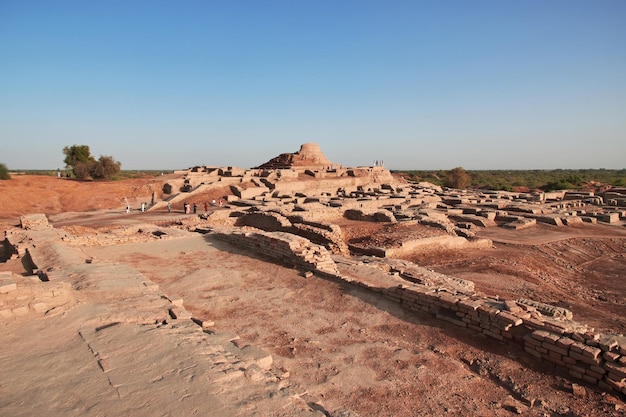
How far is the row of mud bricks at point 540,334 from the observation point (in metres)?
4.06

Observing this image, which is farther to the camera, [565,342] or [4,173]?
[4,173]

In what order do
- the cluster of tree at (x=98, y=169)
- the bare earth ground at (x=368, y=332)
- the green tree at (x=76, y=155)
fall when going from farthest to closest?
the green tree at (x=76, y=155) → the cluster of tree at (x=98, y=169) → the bare earth ground at (x=368, y=332)

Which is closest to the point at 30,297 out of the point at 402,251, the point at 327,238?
the point at 327,238

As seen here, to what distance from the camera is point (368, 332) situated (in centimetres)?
521

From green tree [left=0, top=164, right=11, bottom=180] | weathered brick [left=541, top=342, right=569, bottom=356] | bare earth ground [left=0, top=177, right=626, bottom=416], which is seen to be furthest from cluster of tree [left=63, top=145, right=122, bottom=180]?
weathered brick [left=541, top=342, right=569, bottom=356]

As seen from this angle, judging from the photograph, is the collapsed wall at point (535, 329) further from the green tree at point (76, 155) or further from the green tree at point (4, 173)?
the green tree at point (76, 155)

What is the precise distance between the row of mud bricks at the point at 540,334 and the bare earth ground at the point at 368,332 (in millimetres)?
145

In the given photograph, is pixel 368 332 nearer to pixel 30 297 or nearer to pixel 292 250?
pixel 292 250

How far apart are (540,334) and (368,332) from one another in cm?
210

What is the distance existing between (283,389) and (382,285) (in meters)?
3.95

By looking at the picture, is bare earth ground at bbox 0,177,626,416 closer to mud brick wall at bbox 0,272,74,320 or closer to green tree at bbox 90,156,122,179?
mud brick wall at bbox 0,272,74,320

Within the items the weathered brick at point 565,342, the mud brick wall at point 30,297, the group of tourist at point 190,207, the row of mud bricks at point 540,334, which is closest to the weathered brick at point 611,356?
the row of mud bricks at point 540,334

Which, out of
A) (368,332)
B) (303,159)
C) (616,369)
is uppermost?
(303,159)

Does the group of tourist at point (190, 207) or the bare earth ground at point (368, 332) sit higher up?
the group of tourist at point (190, 207)
